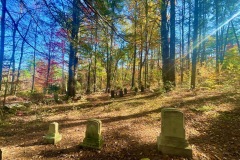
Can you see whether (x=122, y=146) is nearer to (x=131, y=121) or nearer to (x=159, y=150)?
(x=159, y=150)

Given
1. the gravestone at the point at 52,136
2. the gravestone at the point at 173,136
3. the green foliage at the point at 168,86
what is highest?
the green foliage at the point at 168,86

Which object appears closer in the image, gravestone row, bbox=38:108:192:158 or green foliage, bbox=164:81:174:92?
gravestone row, bbox=38:108:192:158

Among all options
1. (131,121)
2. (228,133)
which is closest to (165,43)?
(131,121)

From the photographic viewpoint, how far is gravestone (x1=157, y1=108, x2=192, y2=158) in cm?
331

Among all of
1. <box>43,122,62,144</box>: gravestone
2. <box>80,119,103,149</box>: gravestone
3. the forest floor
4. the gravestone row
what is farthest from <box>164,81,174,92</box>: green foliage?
<box>43,122,62,144</box>: gravestone

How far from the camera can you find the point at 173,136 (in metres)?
3.46

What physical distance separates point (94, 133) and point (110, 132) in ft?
3.67

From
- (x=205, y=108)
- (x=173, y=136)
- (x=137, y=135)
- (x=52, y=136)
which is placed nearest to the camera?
(x=173, y=136)

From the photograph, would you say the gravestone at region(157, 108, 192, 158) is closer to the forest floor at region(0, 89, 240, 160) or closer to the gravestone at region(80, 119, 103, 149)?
the forest floor at region(0, 89, 240, 160)

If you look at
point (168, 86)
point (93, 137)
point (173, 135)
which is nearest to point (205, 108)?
point (173, 135)

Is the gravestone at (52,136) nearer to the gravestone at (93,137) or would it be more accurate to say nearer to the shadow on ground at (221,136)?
the gravestone at (93,137)

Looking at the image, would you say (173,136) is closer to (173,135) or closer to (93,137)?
(173,135)

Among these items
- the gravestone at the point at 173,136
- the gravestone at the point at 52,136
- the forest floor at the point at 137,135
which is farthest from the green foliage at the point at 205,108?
the gravestone at the point at 52,136

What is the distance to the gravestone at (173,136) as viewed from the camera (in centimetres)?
331
